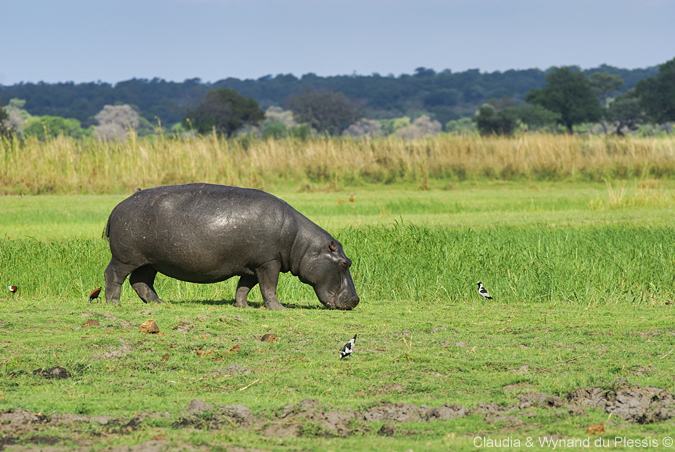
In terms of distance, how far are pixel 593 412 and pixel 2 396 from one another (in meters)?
3.04

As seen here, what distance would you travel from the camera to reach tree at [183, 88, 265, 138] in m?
56.2

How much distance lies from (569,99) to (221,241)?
55.6m

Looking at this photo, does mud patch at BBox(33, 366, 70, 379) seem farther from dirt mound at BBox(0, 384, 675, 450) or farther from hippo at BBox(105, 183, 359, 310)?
hippo at BBox(105, 183, 359, 310)

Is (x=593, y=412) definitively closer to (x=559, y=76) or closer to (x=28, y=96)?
(x=559, y=76)

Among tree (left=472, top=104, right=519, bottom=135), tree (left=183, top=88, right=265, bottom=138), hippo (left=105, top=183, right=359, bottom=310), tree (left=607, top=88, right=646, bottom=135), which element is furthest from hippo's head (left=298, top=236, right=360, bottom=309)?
tree (left=607, top=88, right=646, bottom=135)

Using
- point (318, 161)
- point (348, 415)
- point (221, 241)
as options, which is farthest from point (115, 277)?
point (318, 161)

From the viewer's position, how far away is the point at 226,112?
189ft

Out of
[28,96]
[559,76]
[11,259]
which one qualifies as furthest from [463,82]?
[11,259]

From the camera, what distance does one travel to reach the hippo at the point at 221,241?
258 inches

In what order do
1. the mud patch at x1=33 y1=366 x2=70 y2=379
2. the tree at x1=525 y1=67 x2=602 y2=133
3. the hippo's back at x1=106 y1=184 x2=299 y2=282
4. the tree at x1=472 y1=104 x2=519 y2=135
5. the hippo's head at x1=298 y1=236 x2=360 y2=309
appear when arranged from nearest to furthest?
the mud patch at x1=33 y1=366 x2=70 y2=379
the hippo's back at x1=106 y1=184 x2=299 y2=282
the hippo's head at x1=298 y1=236 x2=360 y2=309
the tree at x1=472 y1=104 x2=519 y2=135
the tree at x1=525 y1=67 x2=602 y2=133

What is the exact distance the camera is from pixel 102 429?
139 inches

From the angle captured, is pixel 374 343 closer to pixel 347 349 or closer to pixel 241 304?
pixel 347 349

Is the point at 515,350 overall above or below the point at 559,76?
below

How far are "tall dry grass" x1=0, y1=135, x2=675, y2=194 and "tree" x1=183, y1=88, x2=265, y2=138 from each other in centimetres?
3142
